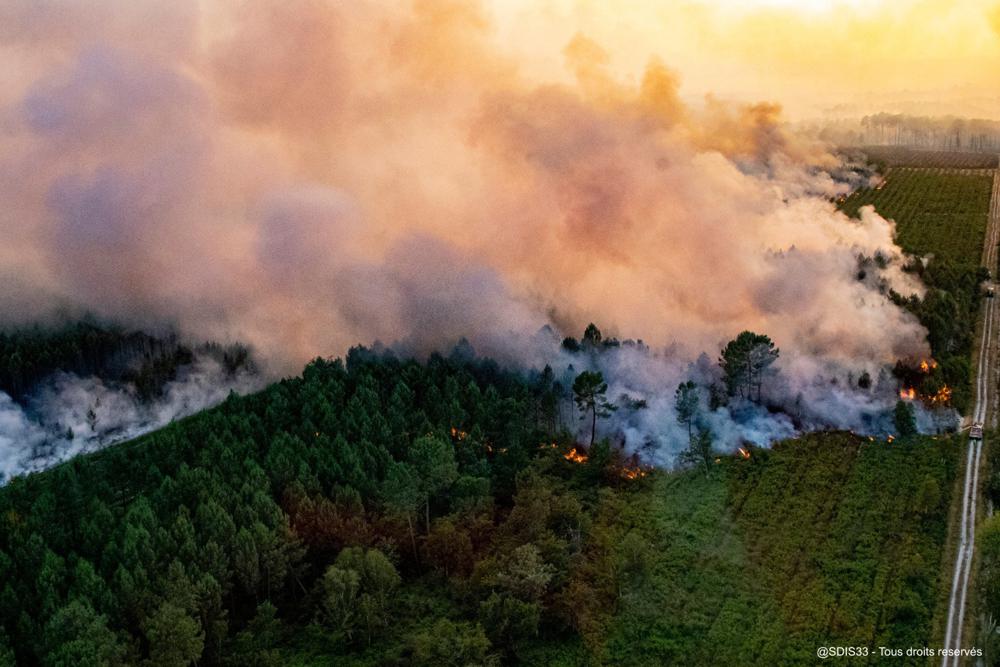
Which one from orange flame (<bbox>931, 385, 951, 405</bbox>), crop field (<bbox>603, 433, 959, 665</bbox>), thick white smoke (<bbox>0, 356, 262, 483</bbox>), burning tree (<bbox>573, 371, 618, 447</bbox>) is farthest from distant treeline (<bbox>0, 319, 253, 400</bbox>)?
orange flame (<bbox>931, 385, 951, 405</bbox>)

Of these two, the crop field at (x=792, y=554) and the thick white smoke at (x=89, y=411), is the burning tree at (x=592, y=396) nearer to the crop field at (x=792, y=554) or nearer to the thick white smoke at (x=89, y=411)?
the crop field at (x=792, y=554)

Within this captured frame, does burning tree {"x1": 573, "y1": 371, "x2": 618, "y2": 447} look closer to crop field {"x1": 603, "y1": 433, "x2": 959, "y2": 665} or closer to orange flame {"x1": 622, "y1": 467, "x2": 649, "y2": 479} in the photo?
orange flame {"x1": 622, "y1": 467, "x2": 649, "y2": 479}

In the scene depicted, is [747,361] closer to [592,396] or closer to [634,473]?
[592,396]

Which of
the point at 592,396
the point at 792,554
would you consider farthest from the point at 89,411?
the point at 792,554

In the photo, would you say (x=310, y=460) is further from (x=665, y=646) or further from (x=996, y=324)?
(x=996, y=324)

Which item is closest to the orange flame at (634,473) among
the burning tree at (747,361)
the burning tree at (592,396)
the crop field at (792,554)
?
the crop field at (792,554)

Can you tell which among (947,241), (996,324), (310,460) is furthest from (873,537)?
(947,241)
